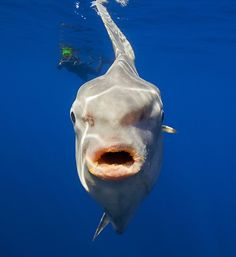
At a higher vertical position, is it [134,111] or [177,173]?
[134,111]

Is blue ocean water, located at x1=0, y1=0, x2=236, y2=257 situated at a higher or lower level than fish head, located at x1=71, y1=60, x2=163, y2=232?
lower

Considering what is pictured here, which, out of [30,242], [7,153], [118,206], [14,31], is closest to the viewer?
[118,206]

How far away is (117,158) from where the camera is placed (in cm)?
279

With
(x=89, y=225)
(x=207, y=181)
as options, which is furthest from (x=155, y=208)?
(x=207, y=181)

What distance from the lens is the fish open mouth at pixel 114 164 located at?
2.63 metres

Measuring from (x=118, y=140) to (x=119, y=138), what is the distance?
0.8 inches

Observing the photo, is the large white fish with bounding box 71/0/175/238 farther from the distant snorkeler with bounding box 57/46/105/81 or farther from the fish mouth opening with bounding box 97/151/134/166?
the distant snorkeler with bounding box 57/46/105/81

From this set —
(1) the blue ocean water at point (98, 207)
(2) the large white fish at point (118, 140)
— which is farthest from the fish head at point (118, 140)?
(1) the blue ocean water at point (98, 207)

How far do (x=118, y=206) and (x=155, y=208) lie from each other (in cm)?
2309

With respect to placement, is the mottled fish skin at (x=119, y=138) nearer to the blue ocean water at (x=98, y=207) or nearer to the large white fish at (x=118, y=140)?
the large white fish at (x=118, y=140)

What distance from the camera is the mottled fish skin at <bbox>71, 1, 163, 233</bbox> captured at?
2.68 m

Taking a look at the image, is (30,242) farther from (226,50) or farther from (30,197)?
(226,50)

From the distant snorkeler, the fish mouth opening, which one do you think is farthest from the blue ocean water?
the fish mouth opening

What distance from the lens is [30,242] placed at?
21.8 meters
